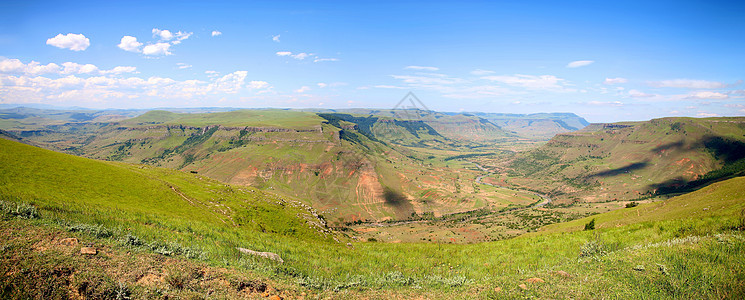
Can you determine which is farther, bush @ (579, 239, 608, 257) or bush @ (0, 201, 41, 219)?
bush @ (579, 239, 608, 257)

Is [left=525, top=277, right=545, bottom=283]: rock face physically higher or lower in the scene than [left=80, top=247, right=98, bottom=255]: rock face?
lower

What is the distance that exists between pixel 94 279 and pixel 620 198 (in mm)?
245380

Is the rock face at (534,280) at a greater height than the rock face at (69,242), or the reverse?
the rock face at (69,242)

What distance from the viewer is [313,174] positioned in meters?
199

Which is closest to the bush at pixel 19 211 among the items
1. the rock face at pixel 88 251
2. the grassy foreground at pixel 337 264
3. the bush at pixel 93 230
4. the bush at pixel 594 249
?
the grassy foreground at pixel 337 264

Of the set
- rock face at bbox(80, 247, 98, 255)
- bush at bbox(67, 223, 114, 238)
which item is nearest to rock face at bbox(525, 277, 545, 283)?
rock face at bbox(80, 247, 98, 255)

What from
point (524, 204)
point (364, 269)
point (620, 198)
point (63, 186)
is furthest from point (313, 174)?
point (620, 198)

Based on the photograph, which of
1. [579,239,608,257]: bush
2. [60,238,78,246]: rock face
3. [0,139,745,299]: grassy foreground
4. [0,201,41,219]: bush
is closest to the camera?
[0,139,745,299]: grassy foreground

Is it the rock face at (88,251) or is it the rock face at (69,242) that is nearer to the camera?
the rock face at (88,251)

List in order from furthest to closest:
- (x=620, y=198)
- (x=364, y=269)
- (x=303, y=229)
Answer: (x=620, y=198), (x=303, y=229), (x=364, y=269)

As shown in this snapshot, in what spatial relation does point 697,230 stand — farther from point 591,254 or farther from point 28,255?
point 28,255

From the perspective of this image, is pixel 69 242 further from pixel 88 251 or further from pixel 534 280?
pixel 534 280

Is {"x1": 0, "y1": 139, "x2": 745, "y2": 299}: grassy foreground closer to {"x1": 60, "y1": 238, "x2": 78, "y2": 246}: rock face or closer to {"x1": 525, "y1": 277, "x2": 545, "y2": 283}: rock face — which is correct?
{"x1": 525, "y1": 277, "x2": 545, "y2": 283}: rock face

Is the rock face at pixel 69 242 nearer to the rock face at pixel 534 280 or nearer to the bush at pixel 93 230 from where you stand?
the bush at pixel 93 230
